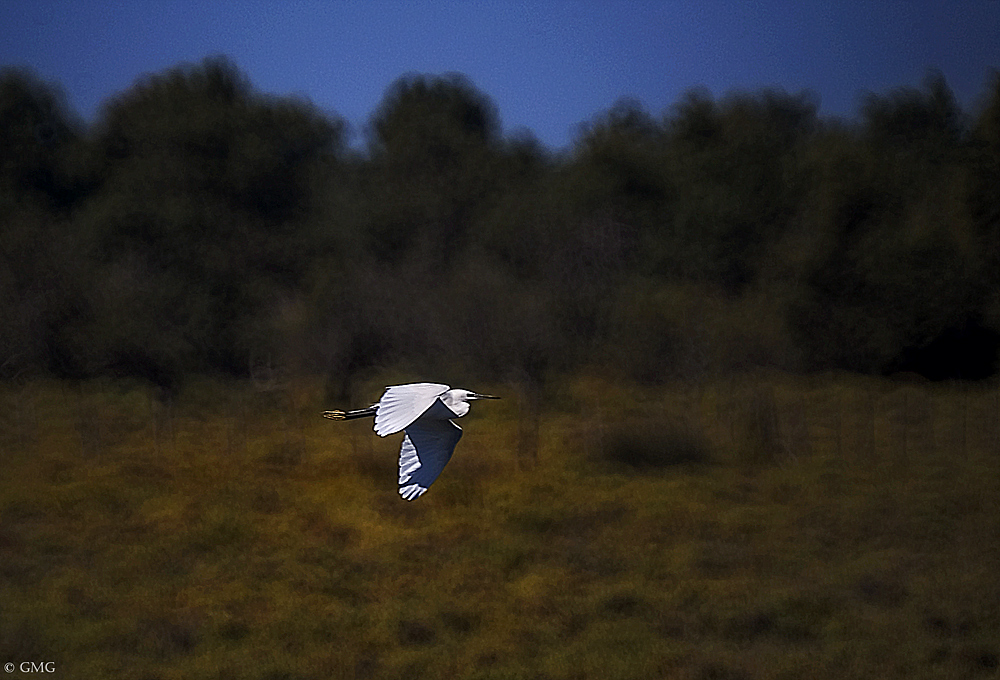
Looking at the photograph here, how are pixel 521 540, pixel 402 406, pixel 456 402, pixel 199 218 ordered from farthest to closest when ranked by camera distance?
pixel 199 218 < pixel 521 540 < pixel 456 402 < pixel 402 406

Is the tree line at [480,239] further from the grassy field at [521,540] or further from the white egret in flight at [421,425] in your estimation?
the white egret in flight at [421,425]

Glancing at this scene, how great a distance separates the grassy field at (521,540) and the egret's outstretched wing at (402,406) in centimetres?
341

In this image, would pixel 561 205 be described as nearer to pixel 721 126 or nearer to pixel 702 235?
pixel 702 235

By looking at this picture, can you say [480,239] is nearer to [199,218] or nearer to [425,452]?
[199,218]

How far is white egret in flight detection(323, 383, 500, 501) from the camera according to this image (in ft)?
18.0

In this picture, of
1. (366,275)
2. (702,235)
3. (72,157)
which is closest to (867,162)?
(702,235)

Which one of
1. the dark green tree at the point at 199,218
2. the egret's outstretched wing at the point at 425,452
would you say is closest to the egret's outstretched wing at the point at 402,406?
the egret's outstretched wing at the point at 425,452

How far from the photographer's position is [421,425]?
6.15 m

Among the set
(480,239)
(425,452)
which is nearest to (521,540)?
(425,452)

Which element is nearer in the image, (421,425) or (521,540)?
(421,425)

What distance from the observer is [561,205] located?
20.6 m

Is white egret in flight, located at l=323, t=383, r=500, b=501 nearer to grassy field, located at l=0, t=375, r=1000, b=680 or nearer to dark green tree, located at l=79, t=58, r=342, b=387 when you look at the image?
grassy field, located at l=0, t=375, r=1000, b=680

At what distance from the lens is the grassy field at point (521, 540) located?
8.81m

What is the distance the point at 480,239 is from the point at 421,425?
15.1m
